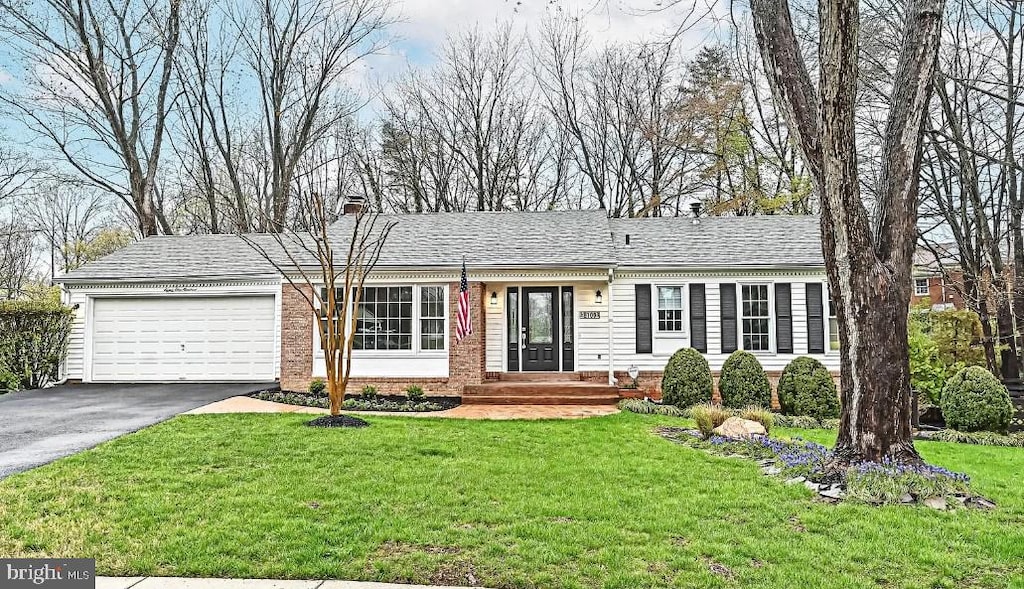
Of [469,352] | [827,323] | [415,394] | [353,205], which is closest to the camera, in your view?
[415,394]

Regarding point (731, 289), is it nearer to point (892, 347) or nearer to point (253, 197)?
point (892, 347)

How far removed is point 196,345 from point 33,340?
325 centimetres

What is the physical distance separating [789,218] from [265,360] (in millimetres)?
13188

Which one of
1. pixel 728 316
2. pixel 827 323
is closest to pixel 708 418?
pixel 728 316

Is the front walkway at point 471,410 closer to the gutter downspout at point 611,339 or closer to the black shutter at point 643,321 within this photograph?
the gutter downspout at point 611,339

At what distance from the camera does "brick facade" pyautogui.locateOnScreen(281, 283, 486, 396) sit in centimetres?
1250

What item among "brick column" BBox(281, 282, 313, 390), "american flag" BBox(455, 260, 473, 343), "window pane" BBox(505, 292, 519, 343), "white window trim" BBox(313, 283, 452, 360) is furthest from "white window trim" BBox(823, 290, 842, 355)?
"brick column" BBox(281, 282, 313, 390)

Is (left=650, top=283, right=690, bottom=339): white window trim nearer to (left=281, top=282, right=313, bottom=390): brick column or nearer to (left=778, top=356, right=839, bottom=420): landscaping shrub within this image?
(left=778, top=356, right=839, bottom=420): landscaping shrub

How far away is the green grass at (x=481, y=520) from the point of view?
3.80 m

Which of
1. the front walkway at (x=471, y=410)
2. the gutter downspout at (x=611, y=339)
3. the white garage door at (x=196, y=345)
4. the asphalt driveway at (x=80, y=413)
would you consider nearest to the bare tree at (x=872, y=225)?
the front walkway at (x=471, y=410)

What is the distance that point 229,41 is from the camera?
21844 millimetres

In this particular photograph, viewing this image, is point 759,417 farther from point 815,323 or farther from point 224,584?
point 224,584

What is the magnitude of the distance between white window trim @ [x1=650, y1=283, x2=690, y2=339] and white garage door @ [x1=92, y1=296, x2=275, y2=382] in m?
8.60

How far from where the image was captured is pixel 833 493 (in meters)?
5.51
